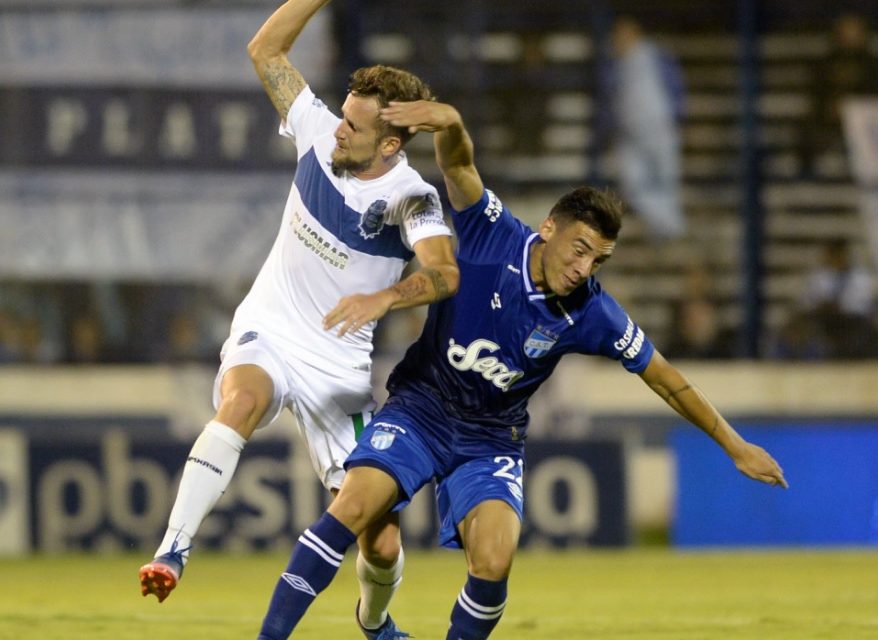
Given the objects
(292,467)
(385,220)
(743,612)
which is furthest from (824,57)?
(385,220)

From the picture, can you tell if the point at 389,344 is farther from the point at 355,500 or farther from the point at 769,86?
the point at 355,500

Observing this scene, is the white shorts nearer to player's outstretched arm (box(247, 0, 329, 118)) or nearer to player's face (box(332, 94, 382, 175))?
player's face (box(332, 94, 382, 175))

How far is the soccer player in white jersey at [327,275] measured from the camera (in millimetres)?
6246

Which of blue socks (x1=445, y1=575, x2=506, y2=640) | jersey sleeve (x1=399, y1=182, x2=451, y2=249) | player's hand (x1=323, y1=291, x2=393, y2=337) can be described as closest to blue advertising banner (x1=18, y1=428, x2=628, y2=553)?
jersey sleeve (x1=399, y1=182, x2=451, y2=249)

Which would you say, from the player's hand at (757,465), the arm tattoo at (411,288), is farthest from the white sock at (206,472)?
the player's hand at (757,465)

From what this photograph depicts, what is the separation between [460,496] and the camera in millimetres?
6184

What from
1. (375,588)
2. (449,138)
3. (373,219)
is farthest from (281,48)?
(375,588)

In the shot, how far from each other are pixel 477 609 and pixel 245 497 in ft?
22.3

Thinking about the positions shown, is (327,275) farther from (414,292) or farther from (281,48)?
(281,48)

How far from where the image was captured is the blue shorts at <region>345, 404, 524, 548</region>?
609 centimetres

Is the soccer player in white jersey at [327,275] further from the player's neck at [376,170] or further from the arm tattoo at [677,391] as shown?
the arm tattoo at [677,391]

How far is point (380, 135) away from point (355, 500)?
148 centimetres

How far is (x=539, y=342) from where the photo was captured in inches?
249

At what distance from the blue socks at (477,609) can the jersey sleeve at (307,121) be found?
194cm
